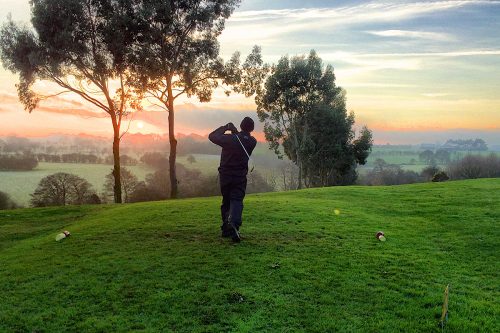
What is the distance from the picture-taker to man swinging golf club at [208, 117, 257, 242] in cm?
1362

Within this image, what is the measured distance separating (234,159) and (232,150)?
319mm

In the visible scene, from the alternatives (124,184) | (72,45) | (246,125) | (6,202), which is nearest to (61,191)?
(6,202)

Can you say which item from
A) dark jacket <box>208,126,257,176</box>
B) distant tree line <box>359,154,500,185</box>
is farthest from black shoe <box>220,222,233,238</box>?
distant tree line <box>359,154,500,185</box>

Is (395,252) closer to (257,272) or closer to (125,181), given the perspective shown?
(257,272)

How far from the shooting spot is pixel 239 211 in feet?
45.5

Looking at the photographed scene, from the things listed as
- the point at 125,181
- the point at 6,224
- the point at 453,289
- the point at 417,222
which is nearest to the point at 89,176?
the point at 125,181

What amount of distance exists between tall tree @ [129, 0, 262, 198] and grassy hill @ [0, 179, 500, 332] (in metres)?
21.7

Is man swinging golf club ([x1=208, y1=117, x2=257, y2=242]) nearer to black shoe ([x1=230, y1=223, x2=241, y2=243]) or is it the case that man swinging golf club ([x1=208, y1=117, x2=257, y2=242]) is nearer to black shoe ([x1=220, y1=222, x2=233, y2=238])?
black shoe ([x1=230, y1=223, x2=241, y2=243])

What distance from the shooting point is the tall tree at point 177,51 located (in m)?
37.5

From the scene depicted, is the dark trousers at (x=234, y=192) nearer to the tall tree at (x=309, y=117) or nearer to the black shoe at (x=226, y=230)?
the black shoe at (x=226, y=230)

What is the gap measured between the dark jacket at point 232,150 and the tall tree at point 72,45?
27.3 m

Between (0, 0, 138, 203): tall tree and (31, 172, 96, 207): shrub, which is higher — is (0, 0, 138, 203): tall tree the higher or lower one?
the higher one

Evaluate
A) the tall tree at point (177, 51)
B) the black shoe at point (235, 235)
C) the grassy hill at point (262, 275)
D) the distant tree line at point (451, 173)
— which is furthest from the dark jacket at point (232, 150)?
the distant tree line at point (451, 173)

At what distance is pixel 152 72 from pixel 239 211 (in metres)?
27.7
